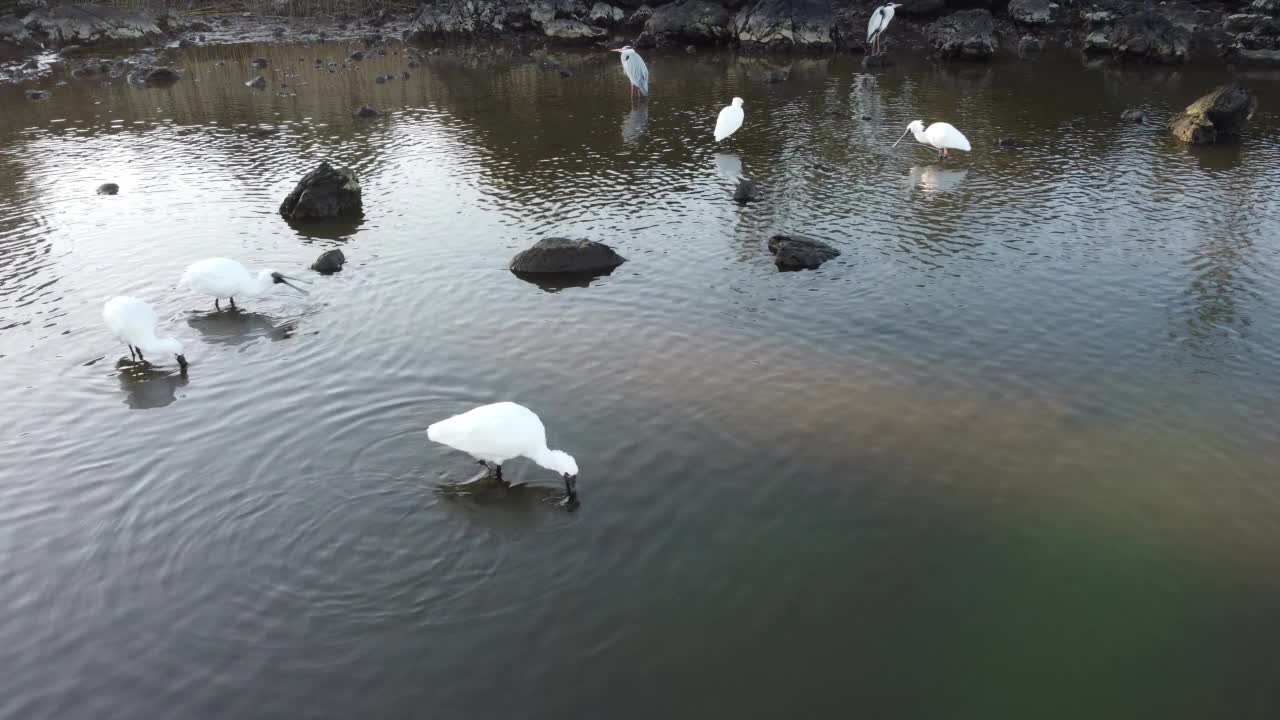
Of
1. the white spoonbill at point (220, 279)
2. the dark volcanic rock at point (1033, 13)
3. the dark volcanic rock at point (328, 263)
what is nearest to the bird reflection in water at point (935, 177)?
the dark volcanic rock at point (328, 263)

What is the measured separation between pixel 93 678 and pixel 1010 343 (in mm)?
13168

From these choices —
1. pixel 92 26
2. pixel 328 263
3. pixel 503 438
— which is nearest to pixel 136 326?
A: pixel 328 263

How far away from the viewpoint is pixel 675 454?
1154cm

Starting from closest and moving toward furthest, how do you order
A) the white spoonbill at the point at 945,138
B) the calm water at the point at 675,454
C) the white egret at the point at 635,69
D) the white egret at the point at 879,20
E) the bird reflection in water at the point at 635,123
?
the calm water at the point at 675,454 < the white spoonbill at the point at 945,138 < the bird reflection in water at the point at 635,123 < the white egret at the point at 635,69 < the white egret at the point at 879,20

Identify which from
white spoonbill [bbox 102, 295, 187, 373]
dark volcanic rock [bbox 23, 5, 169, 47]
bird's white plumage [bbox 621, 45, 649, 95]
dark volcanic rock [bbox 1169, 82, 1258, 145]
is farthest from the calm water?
dark volcanic rock [bbox 23, 5, 169, 47]

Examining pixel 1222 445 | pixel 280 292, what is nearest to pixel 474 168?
pixel 280 292

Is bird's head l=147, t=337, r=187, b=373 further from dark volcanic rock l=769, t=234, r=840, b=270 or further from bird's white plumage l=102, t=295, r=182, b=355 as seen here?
dark volcanic rock l=769, t=234, r=840, b=270

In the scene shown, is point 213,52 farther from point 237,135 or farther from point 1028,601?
point 1028,601

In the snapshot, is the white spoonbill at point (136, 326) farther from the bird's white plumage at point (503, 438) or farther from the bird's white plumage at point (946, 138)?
the bird's white plumage at point (946, 138)

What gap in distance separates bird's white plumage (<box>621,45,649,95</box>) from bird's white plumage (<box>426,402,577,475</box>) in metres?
24.8

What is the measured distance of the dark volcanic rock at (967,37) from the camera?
40.4m

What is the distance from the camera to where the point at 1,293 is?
1708 cm

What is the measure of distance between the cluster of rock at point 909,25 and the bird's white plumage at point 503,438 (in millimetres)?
37264

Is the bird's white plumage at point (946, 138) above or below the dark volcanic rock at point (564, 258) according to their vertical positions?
above
